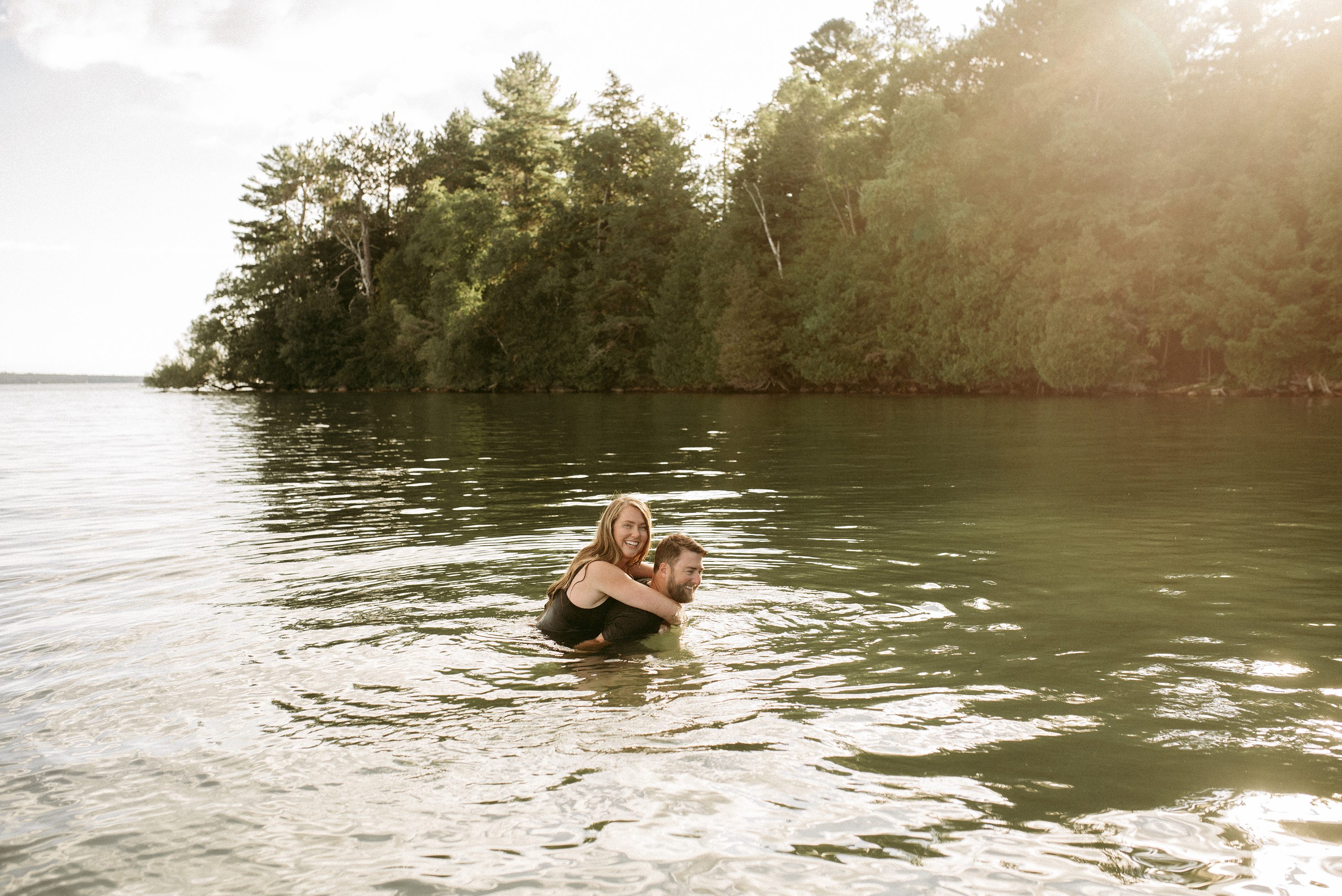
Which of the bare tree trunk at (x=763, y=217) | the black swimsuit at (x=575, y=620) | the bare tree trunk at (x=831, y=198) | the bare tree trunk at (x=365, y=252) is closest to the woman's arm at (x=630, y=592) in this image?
the black swimsuit at (x=575, y=620)

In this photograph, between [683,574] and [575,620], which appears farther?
[683,574]

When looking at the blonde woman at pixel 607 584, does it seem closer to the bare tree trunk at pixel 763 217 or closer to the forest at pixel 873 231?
the forest at pixel 873 231

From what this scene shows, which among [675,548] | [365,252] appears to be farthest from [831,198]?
[675,548]

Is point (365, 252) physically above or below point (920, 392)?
above

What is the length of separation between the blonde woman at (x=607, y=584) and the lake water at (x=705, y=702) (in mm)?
210

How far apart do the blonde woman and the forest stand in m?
40.1

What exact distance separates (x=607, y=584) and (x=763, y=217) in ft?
190

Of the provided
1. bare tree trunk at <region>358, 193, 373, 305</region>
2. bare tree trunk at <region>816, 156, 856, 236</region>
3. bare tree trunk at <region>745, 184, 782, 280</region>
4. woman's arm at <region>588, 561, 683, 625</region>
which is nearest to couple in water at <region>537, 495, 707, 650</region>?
woman's arm at <region>588, 561, 683, 625</region>

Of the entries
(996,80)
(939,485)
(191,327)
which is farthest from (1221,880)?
(191,327)

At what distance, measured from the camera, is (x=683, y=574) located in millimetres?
7199

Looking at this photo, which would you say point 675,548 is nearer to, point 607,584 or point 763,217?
point 607,584

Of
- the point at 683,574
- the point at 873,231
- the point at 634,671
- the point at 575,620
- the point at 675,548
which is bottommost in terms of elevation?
the point at 634,671

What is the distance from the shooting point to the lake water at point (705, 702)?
3863 mm

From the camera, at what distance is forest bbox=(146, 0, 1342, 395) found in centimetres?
4253
